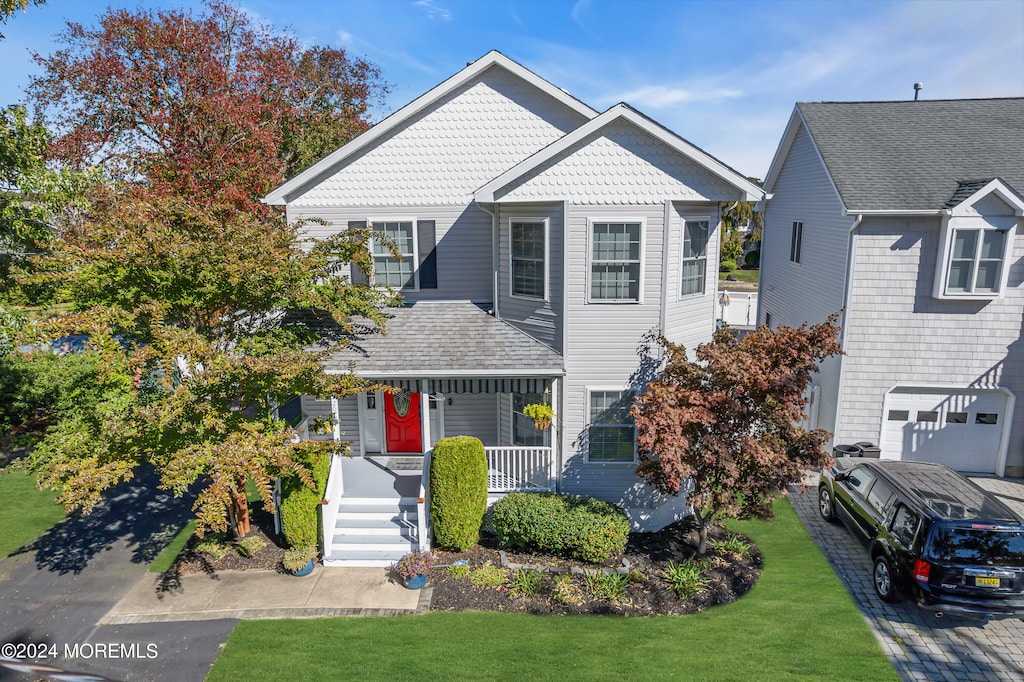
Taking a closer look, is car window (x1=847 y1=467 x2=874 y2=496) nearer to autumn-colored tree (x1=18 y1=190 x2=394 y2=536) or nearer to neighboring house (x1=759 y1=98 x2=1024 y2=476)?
neighboring house (x1=759 y1=98 x2=1024 y2=476)

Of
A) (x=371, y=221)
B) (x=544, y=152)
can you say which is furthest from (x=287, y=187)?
(x=544, y=152)

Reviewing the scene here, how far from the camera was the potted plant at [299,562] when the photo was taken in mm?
11336

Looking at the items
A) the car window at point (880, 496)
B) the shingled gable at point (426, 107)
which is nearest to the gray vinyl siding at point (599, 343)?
the shingled gable at point (426, 107)

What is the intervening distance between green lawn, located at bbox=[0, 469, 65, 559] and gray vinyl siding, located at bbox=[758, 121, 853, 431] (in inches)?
798

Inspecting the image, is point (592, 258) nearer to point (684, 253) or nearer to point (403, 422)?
point (684, 253)

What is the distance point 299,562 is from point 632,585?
21.5ft

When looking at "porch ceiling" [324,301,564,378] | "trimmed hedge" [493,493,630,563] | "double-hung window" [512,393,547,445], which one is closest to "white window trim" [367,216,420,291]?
"porch ceiling" [324,301,564,378]

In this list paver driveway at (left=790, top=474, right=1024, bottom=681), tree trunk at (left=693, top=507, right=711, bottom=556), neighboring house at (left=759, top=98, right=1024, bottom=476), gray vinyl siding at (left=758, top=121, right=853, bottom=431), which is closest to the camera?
paver driveway at (left=790, top=474, right=1024, bottom=681)

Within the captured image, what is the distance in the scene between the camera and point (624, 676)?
845 centimetres

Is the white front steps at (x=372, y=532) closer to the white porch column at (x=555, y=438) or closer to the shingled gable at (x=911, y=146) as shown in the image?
the white porch column at (x=555, y=438)

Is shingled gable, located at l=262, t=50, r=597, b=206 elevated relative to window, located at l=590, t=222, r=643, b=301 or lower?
elevated

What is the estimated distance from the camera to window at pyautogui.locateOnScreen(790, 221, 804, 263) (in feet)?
62.3

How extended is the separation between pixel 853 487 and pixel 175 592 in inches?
548

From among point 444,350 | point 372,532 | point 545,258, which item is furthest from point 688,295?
point 372,532
